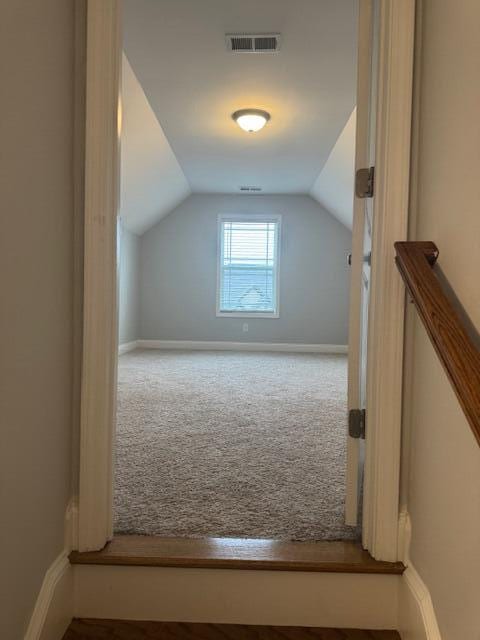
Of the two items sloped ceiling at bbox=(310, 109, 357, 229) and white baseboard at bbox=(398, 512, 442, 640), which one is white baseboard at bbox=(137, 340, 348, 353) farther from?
white baseboard at bbox=(398, 512, 442, 640)

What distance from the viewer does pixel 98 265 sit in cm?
128

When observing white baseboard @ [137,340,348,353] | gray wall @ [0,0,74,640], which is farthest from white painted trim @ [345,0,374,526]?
white baseboard @ [137,340,348,353]

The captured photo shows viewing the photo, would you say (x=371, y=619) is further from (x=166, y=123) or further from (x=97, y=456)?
(x=166, y=123)

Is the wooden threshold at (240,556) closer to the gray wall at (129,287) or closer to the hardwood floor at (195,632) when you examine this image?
the hardwood floor at (195,632)

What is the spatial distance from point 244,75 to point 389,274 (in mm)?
2629

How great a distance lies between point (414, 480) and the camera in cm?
123

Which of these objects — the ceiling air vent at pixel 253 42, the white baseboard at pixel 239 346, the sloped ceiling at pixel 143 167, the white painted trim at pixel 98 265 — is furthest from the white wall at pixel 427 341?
the white baseboard at pixel 239 346

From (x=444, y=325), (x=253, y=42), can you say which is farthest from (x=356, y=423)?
(x=253, y=42)

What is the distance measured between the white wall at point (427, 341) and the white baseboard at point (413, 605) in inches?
1.0

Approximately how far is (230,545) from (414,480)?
0.54 meters

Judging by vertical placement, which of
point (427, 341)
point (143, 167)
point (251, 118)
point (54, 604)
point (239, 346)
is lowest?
point (54, 604)

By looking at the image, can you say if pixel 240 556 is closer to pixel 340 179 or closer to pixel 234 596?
pixel 234 596

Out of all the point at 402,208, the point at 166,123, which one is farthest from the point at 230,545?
the point at 166,123

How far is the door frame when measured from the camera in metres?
1.24
